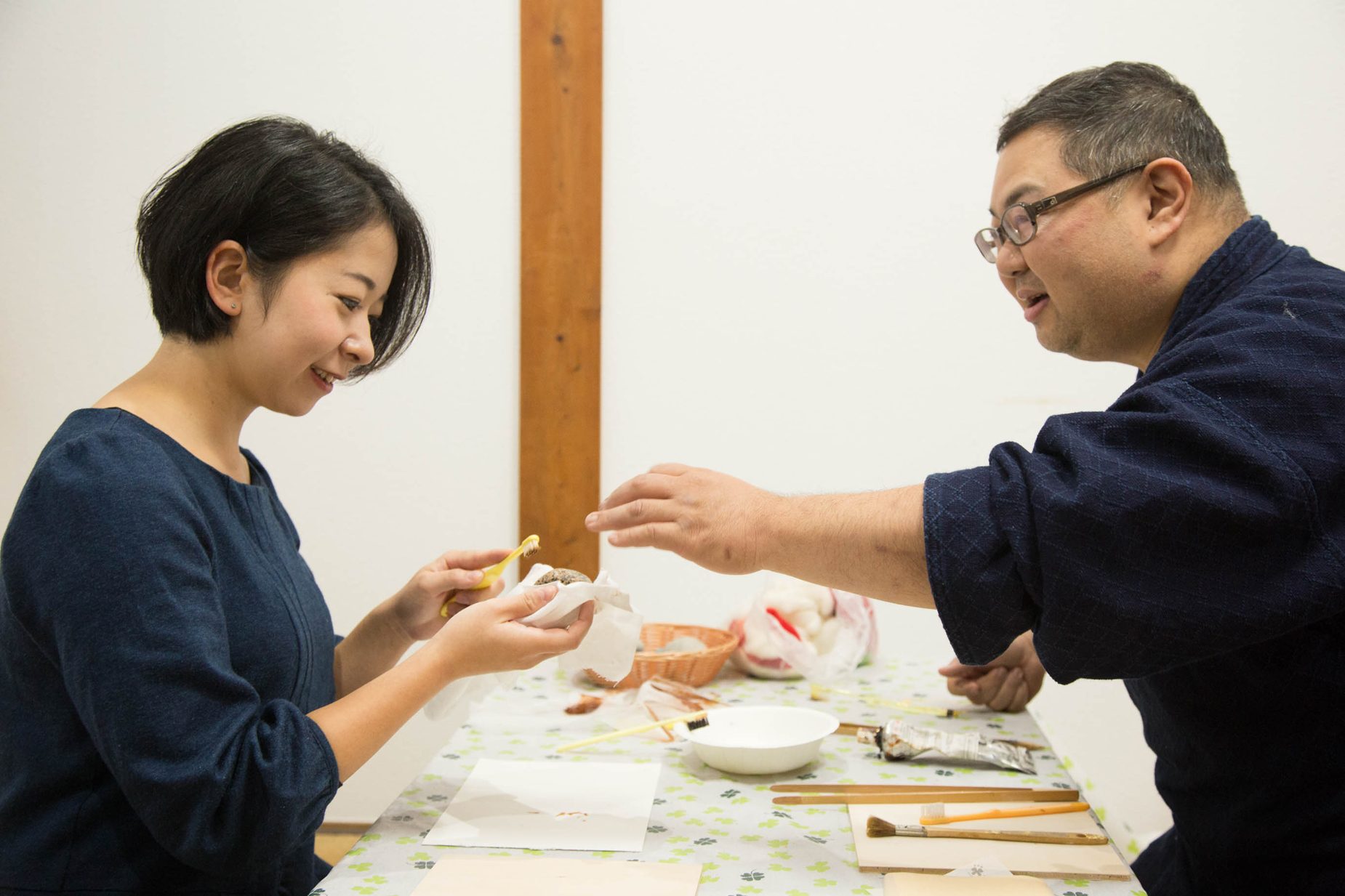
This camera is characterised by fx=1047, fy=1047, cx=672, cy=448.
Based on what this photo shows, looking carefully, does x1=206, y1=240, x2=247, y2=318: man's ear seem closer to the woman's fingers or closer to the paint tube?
the woman's fingers

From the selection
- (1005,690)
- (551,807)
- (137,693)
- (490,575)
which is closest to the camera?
(137,693)

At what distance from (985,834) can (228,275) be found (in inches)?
45.8

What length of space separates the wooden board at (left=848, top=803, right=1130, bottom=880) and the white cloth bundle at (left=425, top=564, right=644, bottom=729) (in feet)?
1.25

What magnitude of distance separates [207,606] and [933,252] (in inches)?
90.5

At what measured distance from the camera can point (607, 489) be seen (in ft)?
9.79

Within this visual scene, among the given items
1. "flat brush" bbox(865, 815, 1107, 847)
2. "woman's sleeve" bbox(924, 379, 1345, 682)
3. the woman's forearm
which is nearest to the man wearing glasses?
"woman's sleeve" bbox(924, 379, 1345, 682)

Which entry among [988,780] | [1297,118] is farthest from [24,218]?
[1297,118]

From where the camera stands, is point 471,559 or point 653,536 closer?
point 653,536

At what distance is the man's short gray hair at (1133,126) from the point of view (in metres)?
1.44

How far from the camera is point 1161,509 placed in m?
1.11

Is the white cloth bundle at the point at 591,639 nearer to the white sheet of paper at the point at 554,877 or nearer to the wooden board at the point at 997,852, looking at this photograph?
the white sheet of paper at the point at 554,877

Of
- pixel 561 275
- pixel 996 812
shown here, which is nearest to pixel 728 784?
pixel 996 812

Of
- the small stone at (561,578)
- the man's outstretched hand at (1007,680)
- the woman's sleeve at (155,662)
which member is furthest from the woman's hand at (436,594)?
the man's outstretched hand at (1007,680)

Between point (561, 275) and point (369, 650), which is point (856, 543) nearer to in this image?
point (369, 650)
